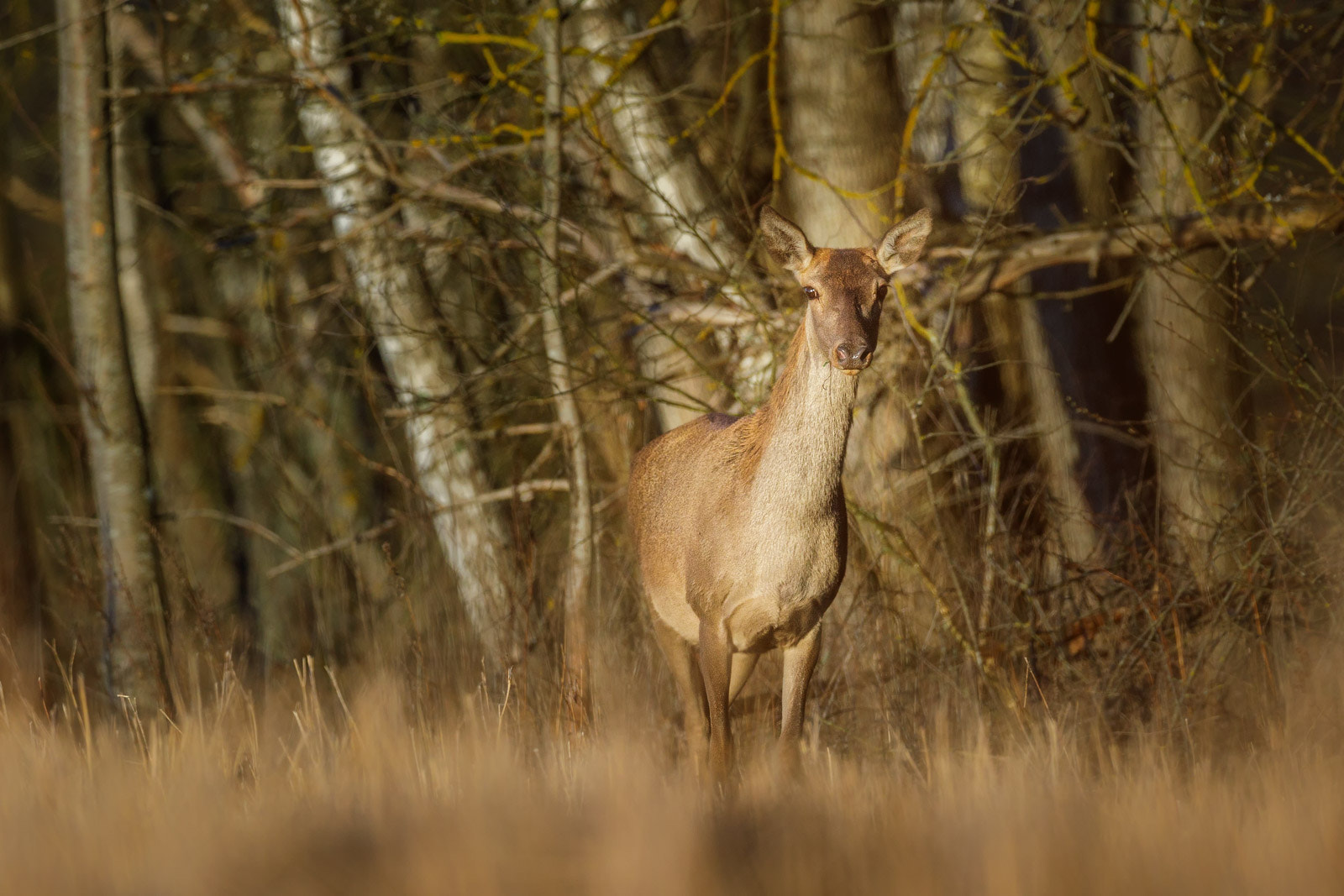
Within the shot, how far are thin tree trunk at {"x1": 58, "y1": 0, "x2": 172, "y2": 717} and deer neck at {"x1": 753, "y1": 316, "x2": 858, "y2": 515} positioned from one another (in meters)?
4.43

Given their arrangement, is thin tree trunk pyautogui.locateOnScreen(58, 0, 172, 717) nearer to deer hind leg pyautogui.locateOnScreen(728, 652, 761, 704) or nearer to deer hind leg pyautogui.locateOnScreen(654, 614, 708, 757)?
deer hind leg pyautogui.locateOnScreen(654, 614, 708, 757)

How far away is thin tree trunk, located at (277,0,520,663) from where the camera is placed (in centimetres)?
909

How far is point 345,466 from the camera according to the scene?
53.4ft

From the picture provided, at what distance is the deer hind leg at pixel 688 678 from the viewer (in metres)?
5.55

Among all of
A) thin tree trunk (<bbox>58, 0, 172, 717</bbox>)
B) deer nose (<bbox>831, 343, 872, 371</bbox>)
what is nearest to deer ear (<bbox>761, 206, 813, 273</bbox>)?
deer nose (<bbox>831, 343, 872, 371</bbox>)

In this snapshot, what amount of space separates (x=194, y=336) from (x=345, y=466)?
33.5 ft

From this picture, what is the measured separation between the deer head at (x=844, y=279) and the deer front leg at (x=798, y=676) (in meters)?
1.09

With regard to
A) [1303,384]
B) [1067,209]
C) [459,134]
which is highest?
[459,134]

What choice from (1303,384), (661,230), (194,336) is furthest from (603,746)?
(194,336)

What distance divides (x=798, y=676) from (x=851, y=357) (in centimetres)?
132

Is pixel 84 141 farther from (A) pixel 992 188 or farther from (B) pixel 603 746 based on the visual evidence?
(A) pixel 992 188

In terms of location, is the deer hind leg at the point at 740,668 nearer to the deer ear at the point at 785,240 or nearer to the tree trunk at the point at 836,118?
the deer ear at the point at 785,240

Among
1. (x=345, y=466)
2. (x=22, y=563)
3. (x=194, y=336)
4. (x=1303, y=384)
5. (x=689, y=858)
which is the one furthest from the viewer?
(x=194, y=336)

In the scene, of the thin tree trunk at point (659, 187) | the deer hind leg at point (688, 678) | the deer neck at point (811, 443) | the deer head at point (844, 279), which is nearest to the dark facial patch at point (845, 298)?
the deer head at point (844, 279)
